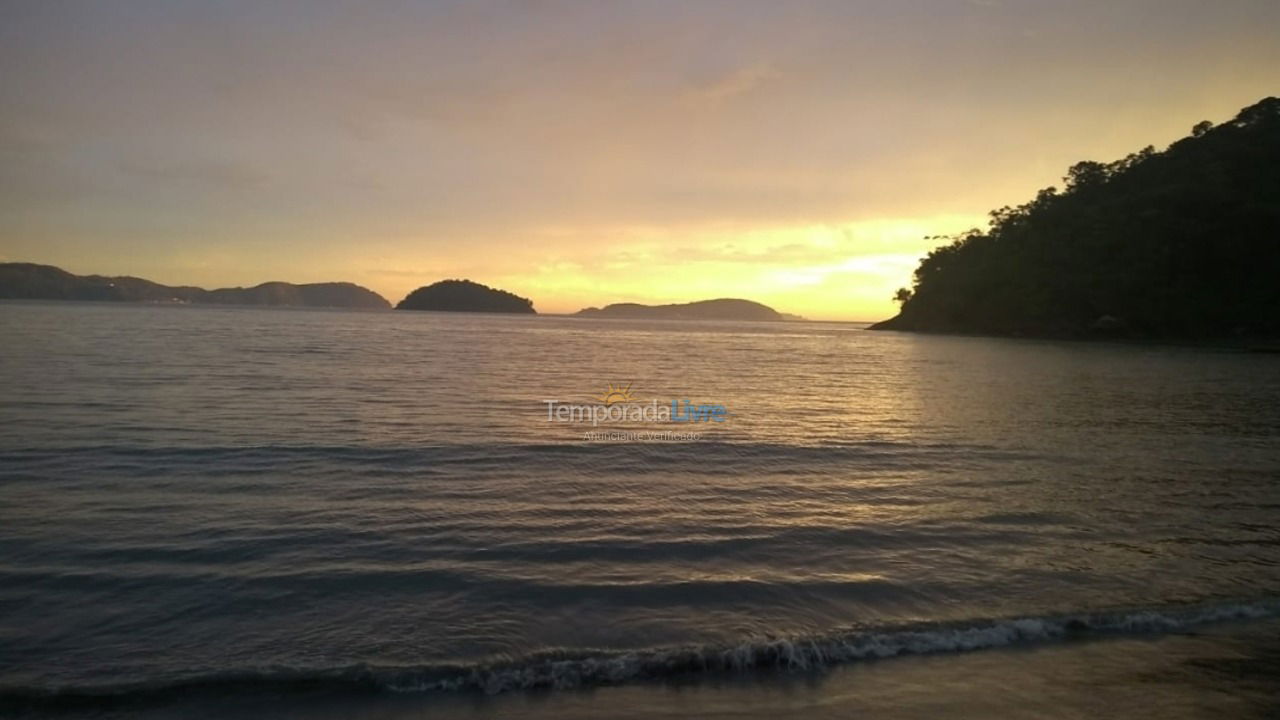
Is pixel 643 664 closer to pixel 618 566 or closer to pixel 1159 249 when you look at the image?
pixel 618 566

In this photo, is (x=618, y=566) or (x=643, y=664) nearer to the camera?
(x=643, y=664)

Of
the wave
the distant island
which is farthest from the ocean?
the distant island

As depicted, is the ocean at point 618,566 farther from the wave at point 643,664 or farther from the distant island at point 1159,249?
the distant island at point 1159,249

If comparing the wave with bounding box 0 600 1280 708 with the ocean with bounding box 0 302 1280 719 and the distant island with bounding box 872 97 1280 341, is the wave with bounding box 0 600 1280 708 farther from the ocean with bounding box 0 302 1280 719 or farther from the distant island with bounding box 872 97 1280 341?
the distant island with bounding box 872 97 1280 341

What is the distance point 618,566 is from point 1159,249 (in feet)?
376

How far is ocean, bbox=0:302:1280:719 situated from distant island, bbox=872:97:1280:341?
8984 cm

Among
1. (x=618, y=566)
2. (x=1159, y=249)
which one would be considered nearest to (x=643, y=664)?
(x=618, y=566)

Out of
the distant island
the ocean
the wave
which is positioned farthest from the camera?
the distant island

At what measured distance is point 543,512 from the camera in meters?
11.7

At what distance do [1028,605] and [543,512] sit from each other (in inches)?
295

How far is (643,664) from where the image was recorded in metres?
6.55

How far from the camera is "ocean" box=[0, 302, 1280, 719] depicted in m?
6.25

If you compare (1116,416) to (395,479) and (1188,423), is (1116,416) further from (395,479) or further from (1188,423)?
(395,479)

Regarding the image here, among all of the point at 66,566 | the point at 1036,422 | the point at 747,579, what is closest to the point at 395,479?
the point at 66,566
